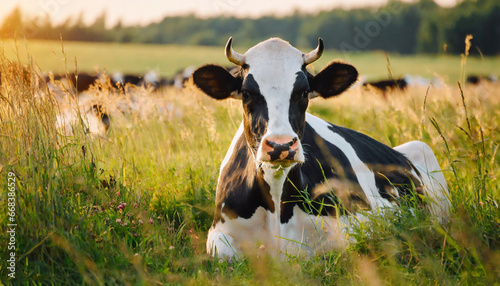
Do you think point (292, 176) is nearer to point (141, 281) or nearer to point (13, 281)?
point (141, 281)

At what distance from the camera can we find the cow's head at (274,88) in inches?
141

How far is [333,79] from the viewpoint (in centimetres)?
459

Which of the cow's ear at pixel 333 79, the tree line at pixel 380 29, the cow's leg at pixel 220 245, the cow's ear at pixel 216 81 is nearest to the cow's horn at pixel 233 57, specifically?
the cow's ear at pixel 216 81

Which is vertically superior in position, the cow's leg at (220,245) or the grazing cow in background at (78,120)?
the grazing cow in background at (78,120)

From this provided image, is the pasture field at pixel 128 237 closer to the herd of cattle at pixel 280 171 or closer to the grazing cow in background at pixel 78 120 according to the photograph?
the grazing cow in background at pixel 78 120

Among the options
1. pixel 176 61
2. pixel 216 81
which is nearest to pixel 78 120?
pixel 216 81

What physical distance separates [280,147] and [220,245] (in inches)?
46.8

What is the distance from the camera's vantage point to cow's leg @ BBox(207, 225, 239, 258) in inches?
163

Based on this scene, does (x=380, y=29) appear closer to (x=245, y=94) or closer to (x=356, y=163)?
(x=356, y=163)

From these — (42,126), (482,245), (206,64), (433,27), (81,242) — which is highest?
(433,27)

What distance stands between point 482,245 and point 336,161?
5.29ft

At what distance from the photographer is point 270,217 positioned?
13.9 ft

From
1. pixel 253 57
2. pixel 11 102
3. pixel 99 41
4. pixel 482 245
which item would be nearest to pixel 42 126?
pixel 11 102

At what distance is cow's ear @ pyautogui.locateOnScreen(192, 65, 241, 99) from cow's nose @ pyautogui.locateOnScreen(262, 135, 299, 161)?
1.06 m
